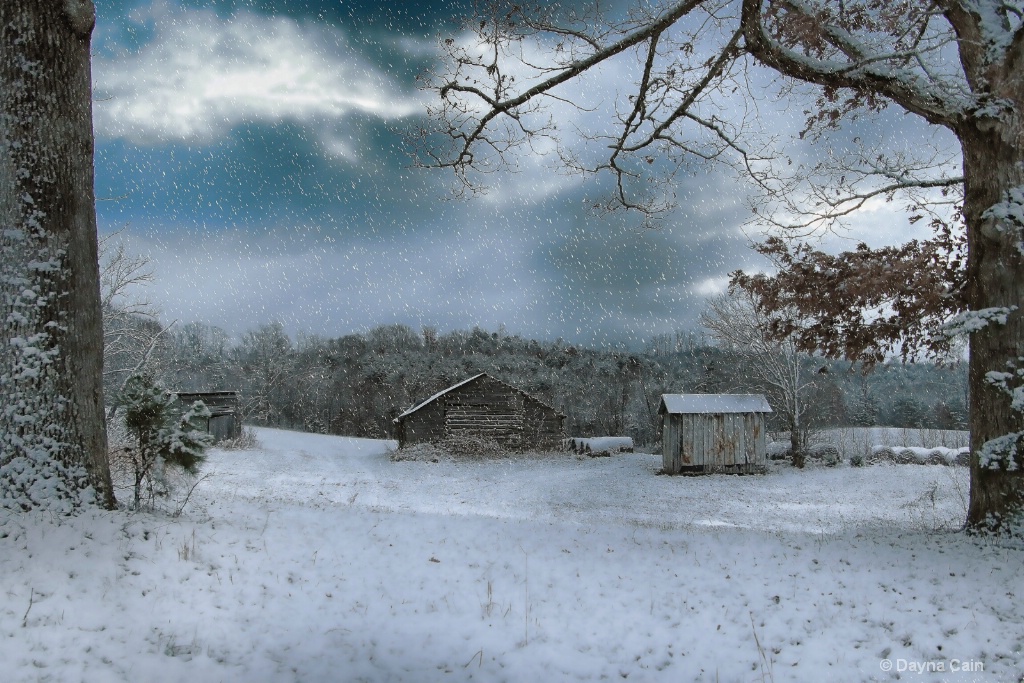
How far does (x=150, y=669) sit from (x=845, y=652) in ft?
16.0

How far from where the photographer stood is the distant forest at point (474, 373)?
55.3m

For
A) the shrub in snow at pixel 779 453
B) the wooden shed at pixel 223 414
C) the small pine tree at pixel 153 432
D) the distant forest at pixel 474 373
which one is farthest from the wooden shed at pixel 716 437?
the wooden shed at pixel 223 414

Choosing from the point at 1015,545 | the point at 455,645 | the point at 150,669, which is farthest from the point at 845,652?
the point at 150,669

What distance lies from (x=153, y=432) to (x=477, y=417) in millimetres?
28753

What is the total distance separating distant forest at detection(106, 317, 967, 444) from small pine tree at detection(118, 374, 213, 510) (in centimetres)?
4381

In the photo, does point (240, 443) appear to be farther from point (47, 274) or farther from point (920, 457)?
point (920, 457)

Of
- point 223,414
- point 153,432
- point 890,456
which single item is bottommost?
point 890,456

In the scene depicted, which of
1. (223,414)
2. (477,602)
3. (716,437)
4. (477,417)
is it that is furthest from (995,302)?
(223,414)

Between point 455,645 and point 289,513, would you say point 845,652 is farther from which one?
point 289,513

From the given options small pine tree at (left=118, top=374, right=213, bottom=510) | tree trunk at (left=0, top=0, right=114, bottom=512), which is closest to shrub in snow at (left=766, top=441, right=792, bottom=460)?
small pine tree at (left=118, top=374, right=213, bottom=510)

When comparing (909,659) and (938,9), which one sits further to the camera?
(938,9)

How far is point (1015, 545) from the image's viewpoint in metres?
6.25

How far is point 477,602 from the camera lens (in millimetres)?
5191

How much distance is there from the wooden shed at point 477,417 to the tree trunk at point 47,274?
29.4 metres
